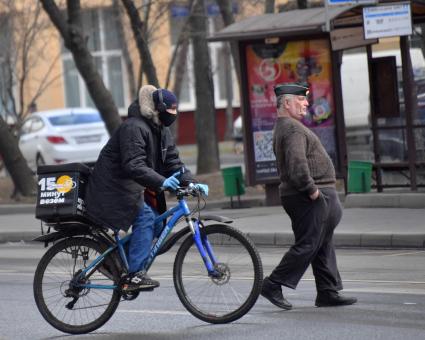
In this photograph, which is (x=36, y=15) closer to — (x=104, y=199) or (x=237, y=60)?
(x=237, y=60)

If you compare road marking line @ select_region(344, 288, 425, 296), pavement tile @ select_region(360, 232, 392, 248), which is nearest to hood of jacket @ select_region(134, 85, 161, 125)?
road marking line @ select_region(344, 288, 425, 296)

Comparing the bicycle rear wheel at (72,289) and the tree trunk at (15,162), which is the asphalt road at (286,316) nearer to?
the bicycle rear wheel at (72,289)

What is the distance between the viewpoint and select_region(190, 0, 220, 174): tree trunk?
79.0 feet

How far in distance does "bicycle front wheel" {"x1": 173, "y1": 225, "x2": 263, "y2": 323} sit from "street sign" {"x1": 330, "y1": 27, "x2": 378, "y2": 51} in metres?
9.39

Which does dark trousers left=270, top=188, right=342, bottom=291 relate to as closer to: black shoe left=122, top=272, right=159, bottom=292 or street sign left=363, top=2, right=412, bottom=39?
black shoe left=122, top=272, right=159, bottom=292

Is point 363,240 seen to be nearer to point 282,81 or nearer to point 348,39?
point 348,39

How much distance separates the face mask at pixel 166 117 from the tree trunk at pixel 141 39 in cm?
1311

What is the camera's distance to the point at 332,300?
9.45m

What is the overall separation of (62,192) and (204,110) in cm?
1559

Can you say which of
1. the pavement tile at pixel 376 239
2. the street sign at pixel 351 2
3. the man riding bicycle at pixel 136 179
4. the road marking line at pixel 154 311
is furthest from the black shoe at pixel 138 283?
the street sign at pixel 351 2

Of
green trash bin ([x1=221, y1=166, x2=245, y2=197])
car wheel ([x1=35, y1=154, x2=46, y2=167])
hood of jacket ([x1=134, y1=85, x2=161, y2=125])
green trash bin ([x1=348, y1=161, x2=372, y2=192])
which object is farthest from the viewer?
car wheel ([x1=35, y1=154, x2=46, y2=167])

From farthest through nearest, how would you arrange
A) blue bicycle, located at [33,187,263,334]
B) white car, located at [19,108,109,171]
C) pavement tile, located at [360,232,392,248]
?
white car, located at [19,108,109,171] < pavement tile, located at [360,232,392,248] < blue bicycle, located at [33,187,263,334]

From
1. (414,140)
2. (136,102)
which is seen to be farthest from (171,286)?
(414,140)

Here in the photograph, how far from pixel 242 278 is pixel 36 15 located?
17.7 metres
